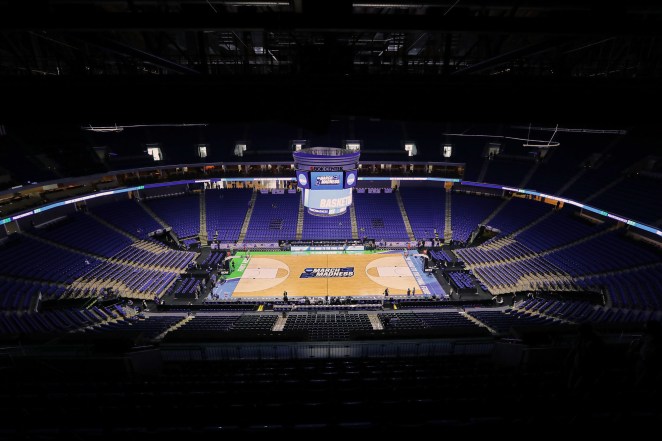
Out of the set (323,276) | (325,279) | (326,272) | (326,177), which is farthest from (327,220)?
(326,177)

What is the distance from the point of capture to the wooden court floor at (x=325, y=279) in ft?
74.1

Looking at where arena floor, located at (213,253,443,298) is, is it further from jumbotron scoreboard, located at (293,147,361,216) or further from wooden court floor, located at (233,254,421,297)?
jumbotron scoreboard, located at (293,147,361,216)

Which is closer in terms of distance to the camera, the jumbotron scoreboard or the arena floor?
the arena floor

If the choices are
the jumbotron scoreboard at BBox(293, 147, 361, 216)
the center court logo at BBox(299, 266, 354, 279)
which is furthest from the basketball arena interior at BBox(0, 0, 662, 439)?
the center court logo at BBox(299, 266, 354, 279)

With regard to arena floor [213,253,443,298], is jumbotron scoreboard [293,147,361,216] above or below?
above

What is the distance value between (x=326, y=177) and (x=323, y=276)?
7.38 meters

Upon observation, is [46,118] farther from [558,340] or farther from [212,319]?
[212,319]

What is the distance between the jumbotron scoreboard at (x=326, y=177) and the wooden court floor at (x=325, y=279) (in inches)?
195

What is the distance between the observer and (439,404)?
17.8 feet

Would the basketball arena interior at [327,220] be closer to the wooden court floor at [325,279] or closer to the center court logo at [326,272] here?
the wooden court floor at [325,279]

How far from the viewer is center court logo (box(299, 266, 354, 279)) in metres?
24.8

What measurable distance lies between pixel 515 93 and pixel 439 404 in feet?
16.6

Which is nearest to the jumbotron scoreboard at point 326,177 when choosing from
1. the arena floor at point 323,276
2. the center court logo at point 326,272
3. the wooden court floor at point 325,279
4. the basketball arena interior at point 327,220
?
the basketball arena interior at point 327,220

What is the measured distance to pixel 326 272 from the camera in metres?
25.2
